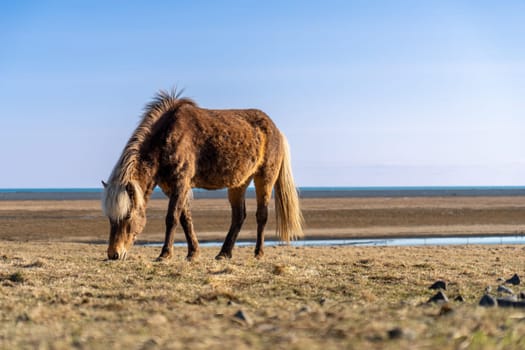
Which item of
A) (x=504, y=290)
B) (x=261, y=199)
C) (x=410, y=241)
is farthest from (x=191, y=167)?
(x=410, y=241)

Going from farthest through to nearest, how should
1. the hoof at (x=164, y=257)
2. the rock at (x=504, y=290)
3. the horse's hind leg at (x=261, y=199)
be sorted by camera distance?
1. the horse's hind leg at (x=261, y=199)
2. the hoof at (x=164, y=257)
3. the rock at (x=504, y=290)

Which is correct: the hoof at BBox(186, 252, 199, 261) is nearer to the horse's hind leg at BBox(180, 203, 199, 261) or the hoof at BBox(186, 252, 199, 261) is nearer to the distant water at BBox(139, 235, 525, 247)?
the horse's hind leg at BBox(180, 203, 199, 261)

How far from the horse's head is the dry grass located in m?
0.29

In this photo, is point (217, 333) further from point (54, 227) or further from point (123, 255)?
point (54, 227)

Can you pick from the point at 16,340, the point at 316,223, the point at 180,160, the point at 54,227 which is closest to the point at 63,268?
the point at 180,160

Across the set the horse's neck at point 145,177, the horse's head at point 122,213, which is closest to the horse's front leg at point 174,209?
the horse's neck at point 145,177

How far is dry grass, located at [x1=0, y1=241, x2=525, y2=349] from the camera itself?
4.69 meters

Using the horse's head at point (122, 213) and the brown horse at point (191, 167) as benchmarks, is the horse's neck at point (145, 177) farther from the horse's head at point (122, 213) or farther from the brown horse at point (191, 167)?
the horse's head at point (122, 213)

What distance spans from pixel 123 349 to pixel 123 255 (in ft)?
20.6

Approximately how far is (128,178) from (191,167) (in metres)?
1.15

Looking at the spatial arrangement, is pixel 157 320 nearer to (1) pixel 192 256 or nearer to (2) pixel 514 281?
(2) pixel 514 281

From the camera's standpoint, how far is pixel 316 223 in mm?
32406

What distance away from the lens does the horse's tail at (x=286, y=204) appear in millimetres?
13195

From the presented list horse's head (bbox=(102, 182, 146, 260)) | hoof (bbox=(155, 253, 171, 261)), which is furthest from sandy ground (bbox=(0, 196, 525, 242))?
horse's head (bbox=(102, 182, 146, 260))
